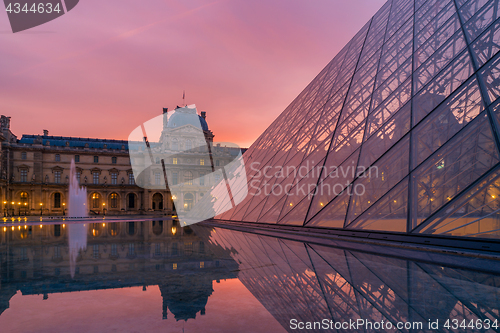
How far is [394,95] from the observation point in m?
12.6

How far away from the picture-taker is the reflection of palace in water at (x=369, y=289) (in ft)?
12.7

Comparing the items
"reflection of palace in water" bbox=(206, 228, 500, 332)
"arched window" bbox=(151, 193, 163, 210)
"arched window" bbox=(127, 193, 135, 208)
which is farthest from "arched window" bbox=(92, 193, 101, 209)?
"reflection of palace in water" bbox=(206, 228, 500, 332)

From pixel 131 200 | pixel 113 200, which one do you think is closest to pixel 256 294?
pixel 131 200

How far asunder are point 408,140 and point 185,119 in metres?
63.7

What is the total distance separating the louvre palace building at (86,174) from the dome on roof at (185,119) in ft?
1.76

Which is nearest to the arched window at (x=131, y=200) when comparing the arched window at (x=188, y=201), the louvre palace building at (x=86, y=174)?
the louvre palace building at (x=86, y=174)

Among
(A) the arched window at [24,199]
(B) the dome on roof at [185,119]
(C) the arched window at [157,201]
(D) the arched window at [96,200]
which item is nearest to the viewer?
(A) the arched window at [24,199]

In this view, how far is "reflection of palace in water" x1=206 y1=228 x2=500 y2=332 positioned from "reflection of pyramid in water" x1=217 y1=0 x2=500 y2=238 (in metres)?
2.36

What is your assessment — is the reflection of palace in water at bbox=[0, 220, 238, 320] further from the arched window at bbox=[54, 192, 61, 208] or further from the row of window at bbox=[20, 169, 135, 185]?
the arched window at bbox=[54, 192, 61, 208]

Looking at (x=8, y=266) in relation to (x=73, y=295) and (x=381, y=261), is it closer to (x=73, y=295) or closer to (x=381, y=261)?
(x=73, y=295)

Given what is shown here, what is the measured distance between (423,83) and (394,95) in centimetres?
125

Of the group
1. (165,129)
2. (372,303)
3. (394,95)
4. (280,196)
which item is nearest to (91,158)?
(165,129)

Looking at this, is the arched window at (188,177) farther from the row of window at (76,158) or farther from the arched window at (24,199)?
the arched window at (24,199)

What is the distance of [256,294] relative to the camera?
4.86 meters
